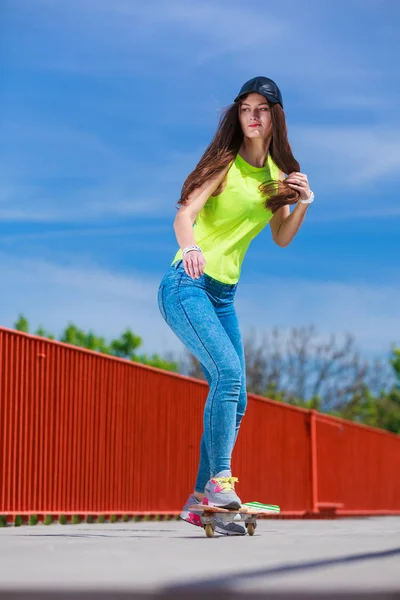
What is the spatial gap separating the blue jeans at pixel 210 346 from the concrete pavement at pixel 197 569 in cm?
52

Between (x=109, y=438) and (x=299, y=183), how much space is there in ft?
18.6

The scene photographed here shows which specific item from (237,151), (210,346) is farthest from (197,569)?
(237,151)

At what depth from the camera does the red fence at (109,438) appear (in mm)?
8680

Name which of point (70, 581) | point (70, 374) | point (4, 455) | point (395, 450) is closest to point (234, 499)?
point (70, 581)

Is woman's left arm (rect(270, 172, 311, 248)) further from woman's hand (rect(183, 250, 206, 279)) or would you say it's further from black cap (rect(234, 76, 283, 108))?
woman's hand (rect(183, 250, 206, 279))

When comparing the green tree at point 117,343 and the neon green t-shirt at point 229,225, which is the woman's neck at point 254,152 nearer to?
the neon green t-shirt at point 229,225

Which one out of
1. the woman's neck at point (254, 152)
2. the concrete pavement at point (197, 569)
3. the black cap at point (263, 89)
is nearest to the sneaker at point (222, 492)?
the concrete pavement at point (197, 569)

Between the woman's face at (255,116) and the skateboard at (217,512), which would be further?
the woman's face at (255,116)

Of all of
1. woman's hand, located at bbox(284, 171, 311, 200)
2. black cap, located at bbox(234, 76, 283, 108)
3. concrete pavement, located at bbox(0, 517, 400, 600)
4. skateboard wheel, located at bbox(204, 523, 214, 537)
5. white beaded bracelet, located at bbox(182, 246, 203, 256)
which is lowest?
concrete pavement, located at bbox(0, 517, 400, 600)

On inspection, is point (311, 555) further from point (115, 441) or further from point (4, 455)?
point (115, 441)

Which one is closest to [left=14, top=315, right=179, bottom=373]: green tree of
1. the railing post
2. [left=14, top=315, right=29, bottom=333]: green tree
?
[left=14, top=315, right=29, bottom=333]: green tree

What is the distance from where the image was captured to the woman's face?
196 inches

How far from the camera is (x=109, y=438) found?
1022cm

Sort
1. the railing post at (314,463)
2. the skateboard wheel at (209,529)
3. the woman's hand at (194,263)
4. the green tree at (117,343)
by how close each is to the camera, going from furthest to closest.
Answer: the green tree at (117,343), the railing post at (314,463), the skateboard wheel at (209,529), the woman's hand at (194,263)
